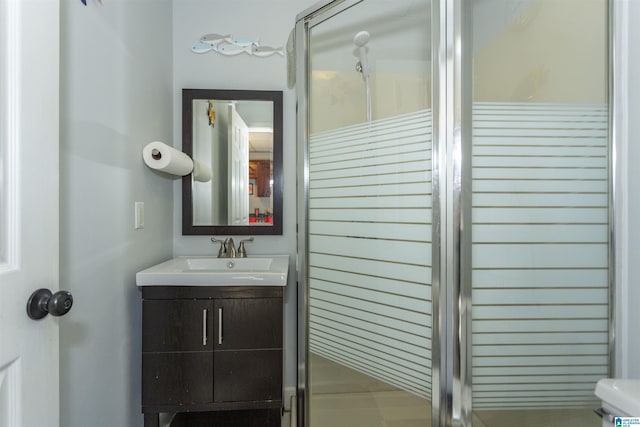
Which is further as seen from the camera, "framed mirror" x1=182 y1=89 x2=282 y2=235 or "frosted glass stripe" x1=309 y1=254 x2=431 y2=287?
"framed mirror" x1=182 y1=89 x2=282 y2=235

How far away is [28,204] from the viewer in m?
0.65

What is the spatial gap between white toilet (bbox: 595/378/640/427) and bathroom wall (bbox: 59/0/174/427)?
1.38m

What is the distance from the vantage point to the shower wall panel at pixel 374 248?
101cm

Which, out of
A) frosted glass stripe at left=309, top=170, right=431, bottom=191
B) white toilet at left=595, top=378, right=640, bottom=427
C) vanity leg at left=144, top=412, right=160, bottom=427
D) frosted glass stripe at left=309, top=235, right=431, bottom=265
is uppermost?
frosted glass stripe at left=309, top=170, right=431, bottom=191

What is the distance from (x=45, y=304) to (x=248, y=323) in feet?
2.58

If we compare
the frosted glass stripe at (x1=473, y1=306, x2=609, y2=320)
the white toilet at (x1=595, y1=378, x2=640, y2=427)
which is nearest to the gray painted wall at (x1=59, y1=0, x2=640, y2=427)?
the frosted glass stripe at (x1=473, y1=306, x2=609, y2=320)

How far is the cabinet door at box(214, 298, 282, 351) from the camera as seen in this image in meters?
1.33

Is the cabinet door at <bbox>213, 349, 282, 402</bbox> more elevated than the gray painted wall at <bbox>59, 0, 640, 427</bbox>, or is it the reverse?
the gray painted wall at <bbox>59, 0, 640, 427</bbox>

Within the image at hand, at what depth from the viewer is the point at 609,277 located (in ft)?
3.06

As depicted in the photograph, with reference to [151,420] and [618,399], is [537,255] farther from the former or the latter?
[151,420]

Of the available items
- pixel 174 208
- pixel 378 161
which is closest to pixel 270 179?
pixel 174 208

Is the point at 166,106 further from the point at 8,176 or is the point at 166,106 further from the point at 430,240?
the point at 430,240

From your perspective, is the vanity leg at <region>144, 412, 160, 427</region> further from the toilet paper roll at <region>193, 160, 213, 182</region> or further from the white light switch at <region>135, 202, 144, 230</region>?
the toilet paper roll at <region>193, 160, 213, 182</region>

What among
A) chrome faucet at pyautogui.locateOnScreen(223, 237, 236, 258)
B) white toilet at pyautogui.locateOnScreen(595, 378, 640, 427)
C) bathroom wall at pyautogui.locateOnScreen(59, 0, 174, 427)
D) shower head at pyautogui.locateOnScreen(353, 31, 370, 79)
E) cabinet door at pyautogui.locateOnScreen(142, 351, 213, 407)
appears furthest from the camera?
chrome faucet at pyautogui.locateOnScreen(223, 237, 236, 258)
